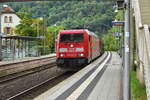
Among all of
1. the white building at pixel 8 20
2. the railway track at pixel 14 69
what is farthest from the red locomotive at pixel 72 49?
the white building at pixel 8 20

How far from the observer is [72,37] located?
1766cm

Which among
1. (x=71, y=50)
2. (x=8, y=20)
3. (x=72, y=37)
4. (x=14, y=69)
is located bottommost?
(x=14, y=69)

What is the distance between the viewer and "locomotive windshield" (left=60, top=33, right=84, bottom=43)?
17.6 meters

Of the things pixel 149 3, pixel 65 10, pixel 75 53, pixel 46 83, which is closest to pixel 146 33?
pixel 149 3

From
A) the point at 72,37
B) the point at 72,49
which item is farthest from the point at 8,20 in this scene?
the point at 72,49

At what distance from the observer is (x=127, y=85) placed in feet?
21.3

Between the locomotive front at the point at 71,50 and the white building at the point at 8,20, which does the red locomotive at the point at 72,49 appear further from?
the white building at the point at 8,20

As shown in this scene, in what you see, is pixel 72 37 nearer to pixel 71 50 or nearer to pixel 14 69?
pixel 71 50

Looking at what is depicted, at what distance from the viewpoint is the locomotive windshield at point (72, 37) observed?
17.6 meters

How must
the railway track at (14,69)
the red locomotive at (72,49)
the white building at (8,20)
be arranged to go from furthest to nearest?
1. the white building at (8,20)
2. the railway track at (14,69)
3. the red locomotive at (72,49)

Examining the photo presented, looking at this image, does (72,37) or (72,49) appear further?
(72,37)

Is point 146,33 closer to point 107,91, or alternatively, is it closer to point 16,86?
point 107,91

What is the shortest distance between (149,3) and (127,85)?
7529 mm

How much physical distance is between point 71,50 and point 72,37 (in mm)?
1019
